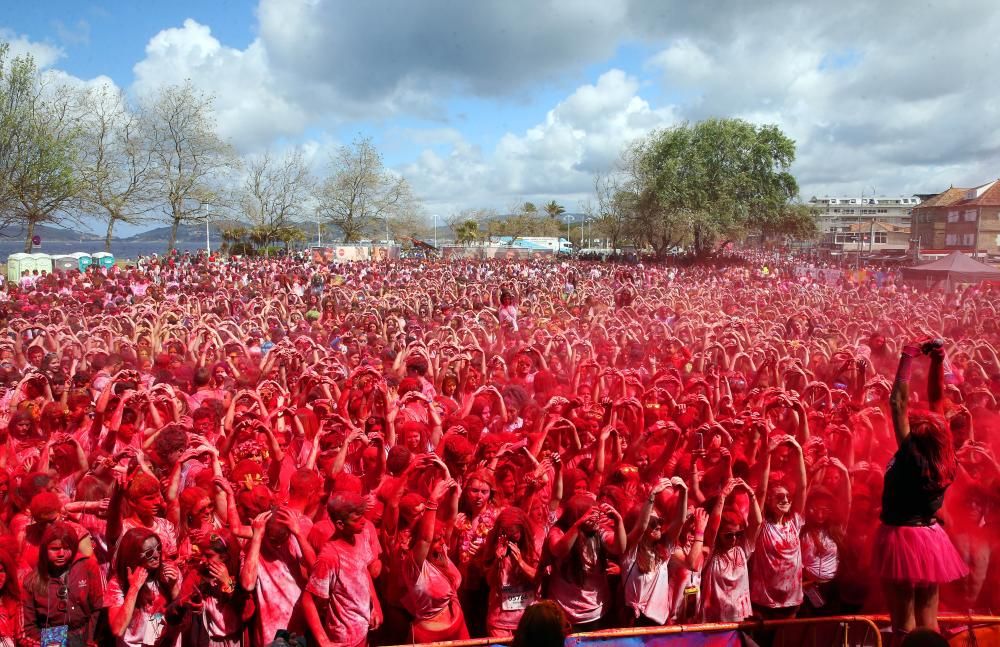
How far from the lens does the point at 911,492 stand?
295 centimetres

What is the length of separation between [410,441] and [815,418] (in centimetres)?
313

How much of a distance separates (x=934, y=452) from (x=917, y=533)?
1.19ft

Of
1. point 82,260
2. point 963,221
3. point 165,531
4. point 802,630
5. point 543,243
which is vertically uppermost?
point 963,221

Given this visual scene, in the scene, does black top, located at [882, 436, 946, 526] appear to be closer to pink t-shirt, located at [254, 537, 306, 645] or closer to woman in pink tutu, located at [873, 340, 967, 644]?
woman in pink tutu, located at [873, 340, 967, 644]

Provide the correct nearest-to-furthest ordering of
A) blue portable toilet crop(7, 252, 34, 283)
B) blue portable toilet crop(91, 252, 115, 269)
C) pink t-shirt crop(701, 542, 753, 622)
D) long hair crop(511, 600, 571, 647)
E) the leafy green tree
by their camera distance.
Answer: long hair crop(511, 600, 571, 647)
pink t-shirt crop(701, 542, 753, 622)
blue portable toilet crop(7, 252, 34, 283)
blue portable toilet crop(91, 252, 115, 269)
the leafy green tree

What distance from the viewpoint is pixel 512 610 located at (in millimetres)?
3361

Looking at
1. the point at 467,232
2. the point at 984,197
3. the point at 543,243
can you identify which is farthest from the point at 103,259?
the point at 467,232

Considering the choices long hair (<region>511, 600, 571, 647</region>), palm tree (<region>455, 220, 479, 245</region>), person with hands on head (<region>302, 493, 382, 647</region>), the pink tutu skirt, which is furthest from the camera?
palm tree (<region>455, 220, 479, 245</region>)

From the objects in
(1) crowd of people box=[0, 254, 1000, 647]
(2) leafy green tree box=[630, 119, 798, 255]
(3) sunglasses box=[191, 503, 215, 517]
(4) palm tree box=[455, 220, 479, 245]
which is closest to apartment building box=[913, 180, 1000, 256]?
(2) leafy green tree box=[630, 119, 798, 255]

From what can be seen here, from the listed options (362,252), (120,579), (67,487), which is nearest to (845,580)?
(120,579)

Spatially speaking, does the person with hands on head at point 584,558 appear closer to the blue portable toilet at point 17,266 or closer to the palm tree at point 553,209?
the blue portable toilet at point 17,266

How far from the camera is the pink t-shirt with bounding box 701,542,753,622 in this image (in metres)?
3.52

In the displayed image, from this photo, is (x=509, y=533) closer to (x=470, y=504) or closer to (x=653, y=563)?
(x=470, y=504)

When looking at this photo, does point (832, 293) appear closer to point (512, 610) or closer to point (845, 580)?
point (845, 580)
